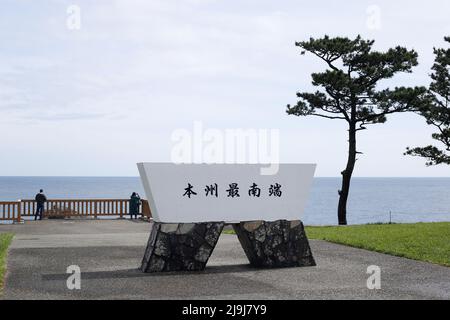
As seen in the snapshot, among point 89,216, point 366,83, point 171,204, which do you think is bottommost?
point 89,216

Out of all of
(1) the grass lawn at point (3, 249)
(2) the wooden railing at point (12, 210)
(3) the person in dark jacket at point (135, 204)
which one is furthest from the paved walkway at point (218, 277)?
(3) the person in dark jacket at point (135, 204)

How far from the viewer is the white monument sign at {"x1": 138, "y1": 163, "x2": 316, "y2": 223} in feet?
40.4

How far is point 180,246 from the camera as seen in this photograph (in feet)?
40.7

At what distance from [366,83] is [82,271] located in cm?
2110

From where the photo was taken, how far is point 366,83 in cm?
3030

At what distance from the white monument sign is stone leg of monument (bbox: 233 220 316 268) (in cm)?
17

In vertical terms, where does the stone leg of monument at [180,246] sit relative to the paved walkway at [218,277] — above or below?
above

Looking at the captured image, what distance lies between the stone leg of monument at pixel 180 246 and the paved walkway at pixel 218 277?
0.33m

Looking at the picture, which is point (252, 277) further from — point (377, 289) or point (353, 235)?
point (353, 235)

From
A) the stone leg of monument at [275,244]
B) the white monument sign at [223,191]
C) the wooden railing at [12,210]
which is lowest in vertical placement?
the wooden railing at [12,210]

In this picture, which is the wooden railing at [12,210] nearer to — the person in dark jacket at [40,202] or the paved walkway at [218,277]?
the person in dark jacket at [40,202]

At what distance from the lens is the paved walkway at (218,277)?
33.0 ft

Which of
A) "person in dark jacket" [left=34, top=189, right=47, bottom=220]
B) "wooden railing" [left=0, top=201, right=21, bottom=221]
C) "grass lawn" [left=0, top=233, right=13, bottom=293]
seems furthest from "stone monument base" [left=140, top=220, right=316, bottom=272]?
"person in dark jacket" [left=34, top=189, right=47, bottom=220]
